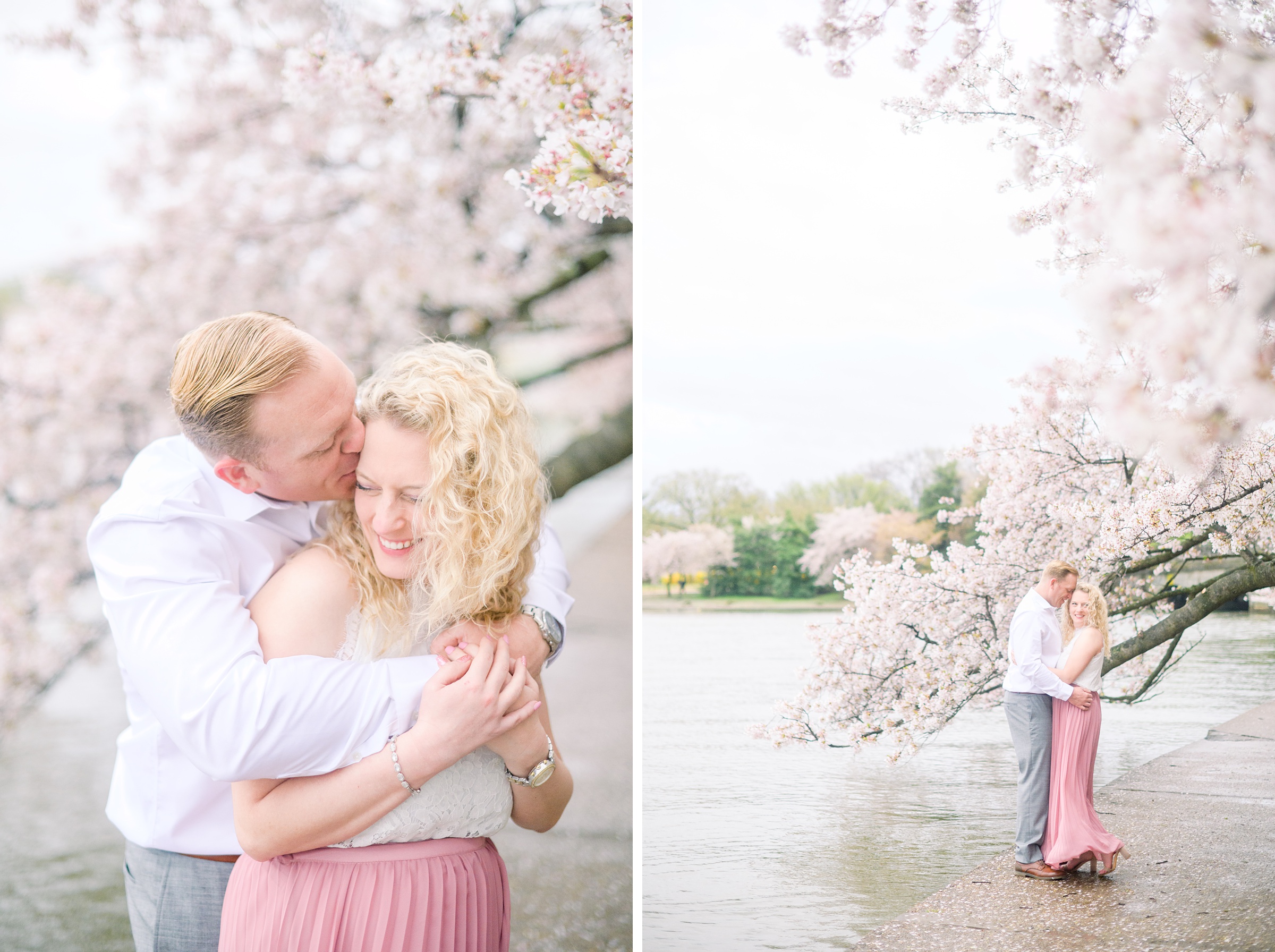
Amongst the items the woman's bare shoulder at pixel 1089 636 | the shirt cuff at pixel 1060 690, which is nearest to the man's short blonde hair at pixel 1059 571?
the woman's bare shoulder at pixel 1089 636

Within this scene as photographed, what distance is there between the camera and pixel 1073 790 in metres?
1.91

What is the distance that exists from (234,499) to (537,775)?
2.06ft

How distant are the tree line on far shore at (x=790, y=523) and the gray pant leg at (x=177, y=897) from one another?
1.18 metres

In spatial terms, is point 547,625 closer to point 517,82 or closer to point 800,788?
point 800,788

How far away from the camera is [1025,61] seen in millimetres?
1957

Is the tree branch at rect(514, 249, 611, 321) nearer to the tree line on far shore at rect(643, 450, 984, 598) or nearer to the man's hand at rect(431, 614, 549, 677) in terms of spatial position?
the tree line on far shore at rect(643, 450, 984, 598)

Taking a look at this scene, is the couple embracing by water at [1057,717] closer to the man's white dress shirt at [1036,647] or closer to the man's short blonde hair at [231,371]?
the man's white dress shirt at [1036,647]

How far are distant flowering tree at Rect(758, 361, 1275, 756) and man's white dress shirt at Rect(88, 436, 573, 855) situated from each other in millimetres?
949

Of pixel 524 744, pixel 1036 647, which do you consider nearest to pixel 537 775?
pixel 524 744

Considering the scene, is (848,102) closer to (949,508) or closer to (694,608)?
(949,508)

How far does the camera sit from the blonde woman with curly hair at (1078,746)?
188 cm

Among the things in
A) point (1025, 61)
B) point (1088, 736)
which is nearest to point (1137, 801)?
point (1088, 736)

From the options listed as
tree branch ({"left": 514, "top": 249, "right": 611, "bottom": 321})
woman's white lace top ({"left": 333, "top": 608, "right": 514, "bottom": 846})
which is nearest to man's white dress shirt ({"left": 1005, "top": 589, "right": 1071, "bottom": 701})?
woman's white lace top ({"left": 333, "top": 608, "right": 514, "bottom": 846})

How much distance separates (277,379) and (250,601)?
0.31 m
